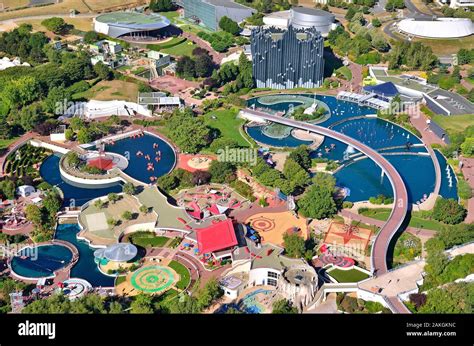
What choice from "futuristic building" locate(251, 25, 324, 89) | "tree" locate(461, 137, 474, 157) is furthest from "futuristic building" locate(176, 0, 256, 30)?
"tree" locate(461, 137, 474, 157)

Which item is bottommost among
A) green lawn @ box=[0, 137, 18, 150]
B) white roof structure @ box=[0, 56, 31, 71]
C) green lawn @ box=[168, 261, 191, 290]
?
green lawn @ box=[168, 261, 191, 290]

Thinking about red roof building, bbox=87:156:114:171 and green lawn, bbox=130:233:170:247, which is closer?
green lawn, bbox=130:233:170:247

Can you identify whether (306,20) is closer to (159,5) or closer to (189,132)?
(159,5)

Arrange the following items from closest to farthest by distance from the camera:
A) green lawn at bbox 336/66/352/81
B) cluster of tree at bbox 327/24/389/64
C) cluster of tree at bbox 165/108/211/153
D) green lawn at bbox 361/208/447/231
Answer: green lawn at bbox 361/208/447/231, cluster of tree at bbox 165/108/211/153, green lawn at bbox 336/66/352/81, cluster of tree at bbox 327/24/389/64

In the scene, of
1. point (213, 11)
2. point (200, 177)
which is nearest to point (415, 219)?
point (200, 177)

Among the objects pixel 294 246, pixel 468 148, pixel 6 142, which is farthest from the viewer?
pixel 6 142

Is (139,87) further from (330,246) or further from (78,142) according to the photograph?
(330,246)

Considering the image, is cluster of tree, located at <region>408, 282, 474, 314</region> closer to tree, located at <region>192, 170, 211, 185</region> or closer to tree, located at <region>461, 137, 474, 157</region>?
tree, located at <region>192, 170, 211, 185</region>
